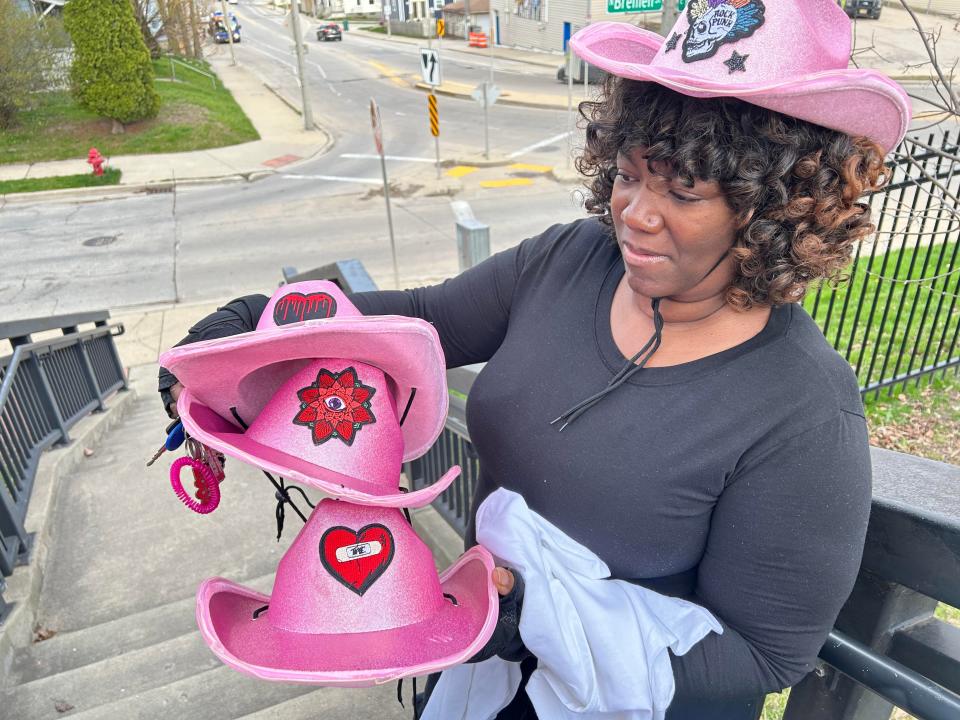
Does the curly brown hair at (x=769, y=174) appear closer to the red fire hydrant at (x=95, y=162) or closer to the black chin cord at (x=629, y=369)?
the black chin cord at (x=629, y=369)

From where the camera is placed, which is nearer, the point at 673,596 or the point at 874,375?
the point at 673,596

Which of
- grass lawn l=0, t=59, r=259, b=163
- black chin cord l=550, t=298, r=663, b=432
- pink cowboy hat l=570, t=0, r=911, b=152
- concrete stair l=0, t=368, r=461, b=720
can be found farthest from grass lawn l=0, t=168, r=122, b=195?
pink cowboy hat l=570, t=0, r=911, b=152

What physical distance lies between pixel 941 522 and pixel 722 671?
447 mm

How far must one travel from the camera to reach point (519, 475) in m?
1.48

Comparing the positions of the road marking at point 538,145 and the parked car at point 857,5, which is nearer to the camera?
the parked car at point 857,5

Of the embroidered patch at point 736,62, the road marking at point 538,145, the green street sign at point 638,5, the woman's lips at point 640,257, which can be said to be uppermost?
the embroidered patch at point 736,62

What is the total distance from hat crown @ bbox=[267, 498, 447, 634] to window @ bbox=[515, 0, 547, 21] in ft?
118

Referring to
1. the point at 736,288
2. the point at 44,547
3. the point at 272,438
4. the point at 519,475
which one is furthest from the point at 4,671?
the point at 736,288

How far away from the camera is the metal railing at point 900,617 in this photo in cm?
120

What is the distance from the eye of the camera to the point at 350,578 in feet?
4.25

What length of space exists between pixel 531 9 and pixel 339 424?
3760 cm

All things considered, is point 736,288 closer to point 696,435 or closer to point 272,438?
point 696,435

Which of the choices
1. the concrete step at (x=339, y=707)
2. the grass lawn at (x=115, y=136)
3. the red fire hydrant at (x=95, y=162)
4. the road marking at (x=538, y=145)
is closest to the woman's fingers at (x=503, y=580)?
the concrete step at (x=339, y=707)

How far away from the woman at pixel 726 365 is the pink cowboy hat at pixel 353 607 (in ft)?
0.35
